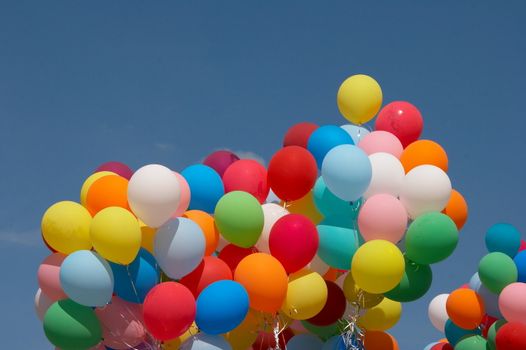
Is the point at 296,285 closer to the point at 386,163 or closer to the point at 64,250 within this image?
the point at 386,163

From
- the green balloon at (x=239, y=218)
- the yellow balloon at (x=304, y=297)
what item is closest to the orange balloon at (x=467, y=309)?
the yellow balloon at (x=304, y=297)

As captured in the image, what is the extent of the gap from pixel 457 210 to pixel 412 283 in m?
0.95

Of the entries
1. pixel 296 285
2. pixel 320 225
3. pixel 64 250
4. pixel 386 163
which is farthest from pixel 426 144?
pixel 64 250

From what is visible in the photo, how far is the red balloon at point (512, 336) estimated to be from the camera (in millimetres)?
9453

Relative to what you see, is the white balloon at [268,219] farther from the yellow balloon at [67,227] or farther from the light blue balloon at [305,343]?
the yellow balloon at [67,227]

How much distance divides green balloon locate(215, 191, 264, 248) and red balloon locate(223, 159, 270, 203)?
470 millimetres

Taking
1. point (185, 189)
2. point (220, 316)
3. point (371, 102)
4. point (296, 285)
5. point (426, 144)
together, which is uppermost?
point (371, 102)

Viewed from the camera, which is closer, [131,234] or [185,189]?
[131,234]

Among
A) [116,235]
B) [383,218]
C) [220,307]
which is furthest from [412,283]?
[116,235]

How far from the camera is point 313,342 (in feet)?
31.4

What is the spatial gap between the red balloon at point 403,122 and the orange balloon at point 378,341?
6.75 ft

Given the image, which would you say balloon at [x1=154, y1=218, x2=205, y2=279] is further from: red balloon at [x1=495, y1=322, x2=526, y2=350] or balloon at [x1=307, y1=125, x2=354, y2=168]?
red balloon at [x1=495, y1=322, x2=526, y2=350]

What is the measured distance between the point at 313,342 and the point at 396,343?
1010 millimetres

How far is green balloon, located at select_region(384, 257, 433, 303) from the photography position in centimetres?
895
